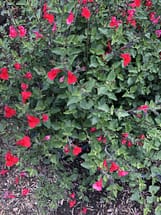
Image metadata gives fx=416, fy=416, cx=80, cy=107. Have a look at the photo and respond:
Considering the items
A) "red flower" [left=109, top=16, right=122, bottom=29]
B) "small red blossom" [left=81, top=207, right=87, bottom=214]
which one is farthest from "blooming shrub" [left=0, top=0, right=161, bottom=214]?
"small red blossom" [left=81, top=207, right=87, bottom=214]

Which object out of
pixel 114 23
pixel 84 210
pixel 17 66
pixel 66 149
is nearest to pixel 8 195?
pixel 84 210

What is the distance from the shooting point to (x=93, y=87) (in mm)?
2422

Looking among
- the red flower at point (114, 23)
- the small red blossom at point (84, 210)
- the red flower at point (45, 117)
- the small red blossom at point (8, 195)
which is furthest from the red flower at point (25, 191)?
the red flower at point (114, 23)

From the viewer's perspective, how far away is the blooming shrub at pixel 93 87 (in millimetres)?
2377

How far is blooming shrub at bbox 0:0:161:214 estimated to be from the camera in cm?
238

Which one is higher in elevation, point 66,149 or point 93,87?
point 93,87

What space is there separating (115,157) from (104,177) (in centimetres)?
14

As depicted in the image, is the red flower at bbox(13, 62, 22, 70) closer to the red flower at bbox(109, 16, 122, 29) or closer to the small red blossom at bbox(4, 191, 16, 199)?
the red flower at bbox(109, 16, 122, 29)

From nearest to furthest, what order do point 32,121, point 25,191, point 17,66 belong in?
point 32,121
point 17,66
point 25,191

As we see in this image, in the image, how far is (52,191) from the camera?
2.76 metres

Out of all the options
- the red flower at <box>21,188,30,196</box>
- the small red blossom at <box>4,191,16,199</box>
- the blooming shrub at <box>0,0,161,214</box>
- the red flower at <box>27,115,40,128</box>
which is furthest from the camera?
the small red blossom at <box>4,191,16,199</box>

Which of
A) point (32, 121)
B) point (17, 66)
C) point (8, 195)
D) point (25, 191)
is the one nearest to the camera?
point (32, 121)

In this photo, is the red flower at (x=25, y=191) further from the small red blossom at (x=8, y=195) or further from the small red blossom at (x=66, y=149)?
the small red blossom at (x=66, y=149)

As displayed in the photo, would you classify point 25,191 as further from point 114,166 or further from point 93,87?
point 93,87
